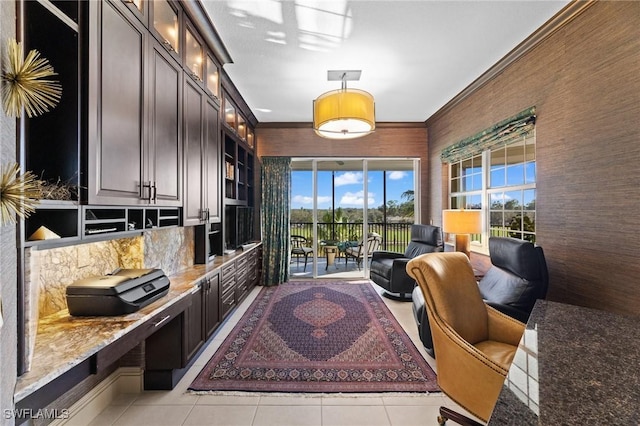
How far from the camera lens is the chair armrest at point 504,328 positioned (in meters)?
1.76

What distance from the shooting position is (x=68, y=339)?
1.22m

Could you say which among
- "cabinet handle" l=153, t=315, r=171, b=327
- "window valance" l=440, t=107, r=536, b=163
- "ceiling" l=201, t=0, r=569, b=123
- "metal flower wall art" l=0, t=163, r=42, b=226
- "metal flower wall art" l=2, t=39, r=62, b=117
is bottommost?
"cabinet handle" l=153, t=315, r=171, b=327

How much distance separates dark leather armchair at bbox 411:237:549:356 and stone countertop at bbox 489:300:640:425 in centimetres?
86

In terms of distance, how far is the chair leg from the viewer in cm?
162

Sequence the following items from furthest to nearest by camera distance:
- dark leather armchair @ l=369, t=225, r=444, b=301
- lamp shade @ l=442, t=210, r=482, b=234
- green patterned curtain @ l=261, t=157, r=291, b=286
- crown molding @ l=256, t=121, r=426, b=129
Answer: crown molding @ l=256, t=121, r=426, b=129, green patterned curtain @ l=261, t=157, r=291, b=286, dark leather armchair @ l=369, t=225, r=444, b=301, lamp shade @ l=442, t=210, r=482, b=234

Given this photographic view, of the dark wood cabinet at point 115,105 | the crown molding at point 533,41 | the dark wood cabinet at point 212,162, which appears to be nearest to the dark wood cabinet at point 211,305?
the dark wood cabinet at point 212,162

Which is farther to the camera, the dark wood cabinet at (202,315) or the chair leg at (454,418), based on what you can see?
the dark wood cabinet at (202,315)

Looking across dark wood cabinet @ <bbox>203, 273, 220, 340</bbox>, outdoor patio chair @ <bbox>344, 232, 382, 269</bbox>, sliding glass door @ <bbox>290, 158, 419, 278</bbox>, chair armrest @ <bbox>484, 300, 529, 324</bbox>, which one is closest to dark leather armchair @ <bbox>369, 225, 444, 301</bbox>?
outdoor patio chair @ <bbox>344, 232, 382, 269</bbox>

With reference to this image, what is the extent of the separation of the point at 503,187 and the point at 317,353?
9.57ft

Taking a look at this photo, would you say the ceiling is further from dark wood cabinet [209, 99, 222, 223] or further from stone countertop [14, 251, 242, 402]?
stone countertop [14, 251, 242, 402]

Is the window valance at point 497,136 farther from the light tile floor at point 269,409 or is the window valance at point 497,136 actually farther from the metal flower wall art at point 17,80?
the metal flower wall art at point 17,80

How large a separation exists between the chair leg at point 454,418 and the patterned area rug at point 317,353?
381 millimetres

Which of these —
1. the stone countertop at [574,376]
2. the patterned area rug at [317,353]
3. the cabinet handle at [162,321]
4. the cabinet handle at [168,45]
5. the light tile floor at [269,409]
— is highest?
the cabinet handle at [168,45]

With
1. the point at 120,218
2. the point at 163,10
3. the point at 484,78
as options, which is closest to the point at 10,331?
the point at 120,218
